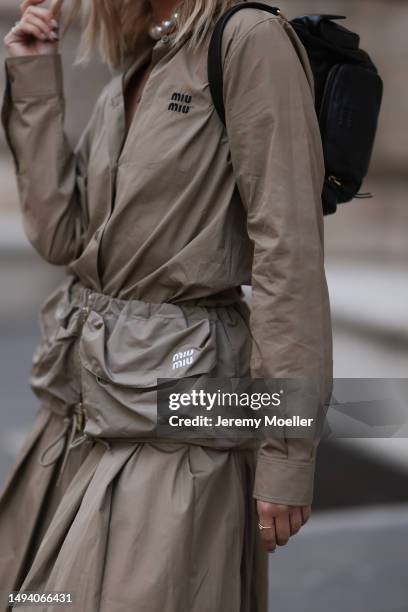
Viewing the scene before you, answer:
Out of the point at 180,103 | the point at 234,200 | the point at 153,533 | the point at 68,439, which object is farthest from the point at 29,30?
the point at 153,533

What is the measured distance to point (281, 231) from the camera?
7.52ft

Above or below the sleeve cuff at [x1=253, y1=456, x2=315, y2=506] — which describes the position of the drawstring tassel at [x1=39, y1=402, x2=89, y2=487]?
below

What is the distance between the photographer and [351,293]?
21.5 ft

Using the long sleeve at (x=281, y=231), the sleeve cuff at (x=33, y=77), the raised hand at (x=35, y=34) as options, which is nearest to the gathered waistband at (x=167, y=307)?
the long sleeve at (x=281, y=231)

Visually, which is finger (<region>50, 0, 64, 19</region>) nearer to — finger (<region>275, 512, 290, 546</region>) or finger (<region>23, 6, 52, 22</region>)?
finger (<region>23, 6, 52, 22</region>)

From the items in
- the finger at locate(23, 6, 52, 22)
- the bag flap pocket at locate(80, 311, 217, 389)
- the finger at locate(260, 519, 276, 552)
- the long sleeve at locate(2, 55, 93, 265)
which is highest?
the finger at locate(23, 6, 52, 22)

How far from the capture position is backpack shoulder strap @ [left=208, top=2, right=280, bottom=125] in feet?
7.81

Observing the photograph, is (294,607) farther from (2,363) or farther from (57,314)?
(2,363)

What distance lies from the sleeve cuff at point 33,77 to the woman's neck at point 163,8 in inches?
13.6

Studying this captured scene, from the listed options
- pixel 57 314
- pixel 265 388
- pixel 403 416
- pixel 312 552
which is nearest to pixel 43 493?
pixel 57 314

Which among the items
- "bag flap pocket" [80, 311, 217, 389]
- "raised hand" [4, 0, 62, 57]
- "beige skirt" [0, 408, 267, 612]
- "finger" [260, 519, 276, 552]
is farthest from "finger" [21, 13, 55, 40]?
"finger" [260, 519, 276, 552]

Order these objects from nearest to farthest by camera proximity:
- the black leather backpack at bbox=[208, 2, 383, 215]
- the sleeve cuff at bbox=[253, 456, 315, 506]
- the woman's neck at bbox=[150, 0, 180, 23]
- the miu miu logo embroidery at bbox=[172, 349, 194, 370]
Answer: the sleeve cuff at bbox=[253, 456, 315, 506]
the miu miu logo embroidery at bbox=[172, 349, 194, 370]
the black leather backpack at bbox=[208, 2, 383, 215]
the woman's neck at bbox=[150, 0, 180, 23]

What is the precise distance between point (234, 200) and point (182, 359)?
375mm

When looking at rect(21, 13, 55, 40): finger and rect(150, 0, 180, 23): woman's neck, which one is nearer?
rect(150, 0, 180, 23): woman's neck
